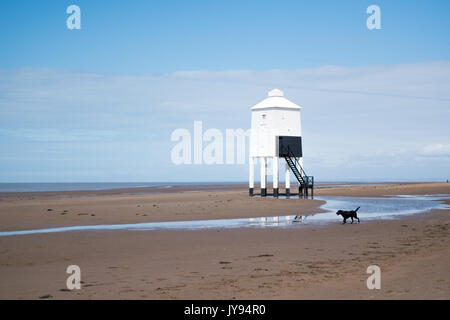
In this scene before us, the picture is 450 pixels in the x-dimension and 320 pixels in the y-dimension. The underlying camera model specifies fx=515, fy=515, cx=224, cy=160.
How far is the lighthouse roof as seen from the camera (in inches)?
1628

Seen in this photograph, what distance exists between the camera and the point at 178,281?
10586 millimetres

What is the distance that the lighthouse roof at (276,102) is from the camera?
136 feet

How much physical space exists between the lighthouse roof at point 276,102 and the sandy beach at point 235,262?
2052cm

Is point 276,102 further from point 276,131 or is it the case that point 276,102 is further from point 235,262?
point 235,262

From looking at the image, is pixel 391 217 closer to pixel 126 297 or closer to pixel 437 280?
pixel 437 280

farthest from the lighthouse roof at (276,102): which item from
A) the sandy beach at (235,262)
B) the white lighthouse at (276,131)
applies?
the sandy beach at (235,262)

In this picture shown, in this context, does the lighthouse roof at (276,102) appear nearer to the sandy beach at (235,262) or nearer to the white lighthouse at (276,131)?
the white lighthouse at (276,131)

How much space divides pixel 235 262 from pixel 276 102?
98.5ft

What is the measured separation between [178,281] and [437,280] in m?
5.15

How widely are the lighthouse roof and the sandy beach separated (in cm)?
2052

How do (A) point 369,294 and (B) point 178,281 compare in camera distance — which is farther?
(B) point 178,281

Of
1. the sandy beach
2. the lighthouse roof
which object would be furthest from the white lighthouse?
the sandy beach
